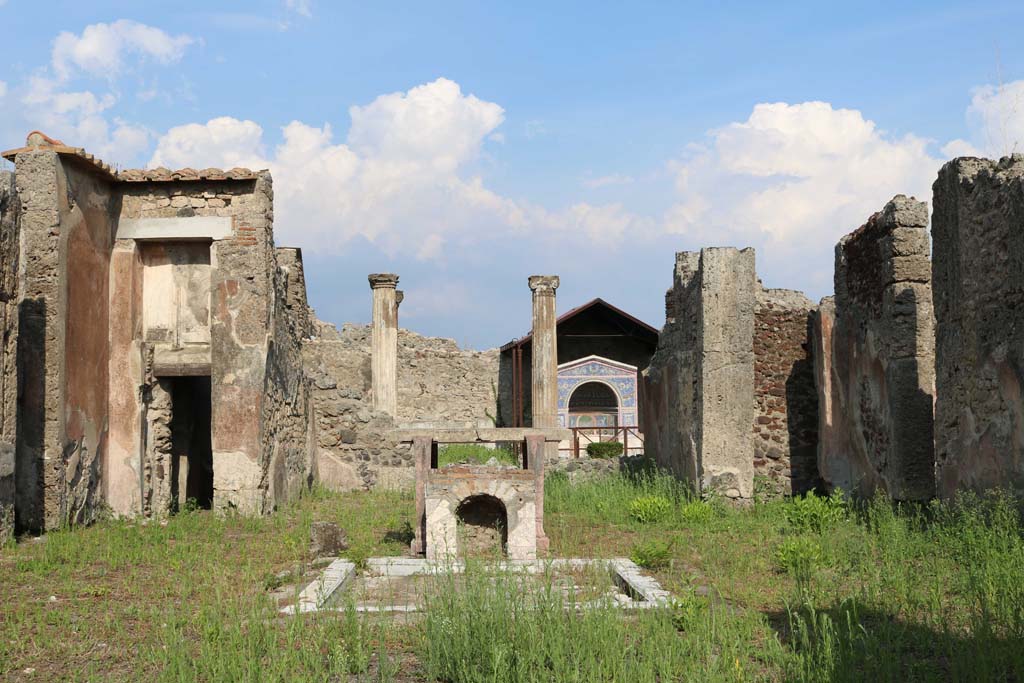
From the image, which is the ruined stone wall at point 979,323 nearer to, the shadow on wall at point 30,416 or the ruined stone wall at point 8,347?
the ruined stone wall at point 8,347

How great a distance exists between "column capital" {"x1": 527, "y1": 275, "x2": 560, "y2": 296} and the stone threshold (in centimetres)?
1389

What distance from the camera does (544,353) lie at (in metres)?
21.5

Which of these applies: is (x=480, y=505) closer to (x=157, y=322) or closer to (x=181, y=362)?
(x=181, y=362)

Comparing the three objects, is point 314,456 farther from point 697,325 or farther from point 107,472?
point 697,325

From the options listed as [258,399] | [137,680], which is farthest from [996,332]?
[258,399]

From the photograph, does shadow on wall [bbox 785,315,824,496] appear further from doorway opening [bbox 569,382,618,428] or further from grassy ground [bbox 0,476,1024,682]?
doorway opening [bbox 569,382,618,428]

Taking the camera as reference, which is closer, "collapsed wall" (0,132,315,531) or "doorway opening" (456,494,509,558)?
"doorway opening" (456,494,509,558)

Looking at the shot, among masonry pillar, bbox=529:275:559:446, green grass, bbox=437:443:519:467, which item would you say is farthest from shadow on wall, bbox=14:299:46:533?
masonry pillar, bbox=529:275:559:446

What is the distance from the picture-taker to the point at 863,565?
267 inches

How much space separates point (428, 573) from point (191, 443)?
7608 millimetres

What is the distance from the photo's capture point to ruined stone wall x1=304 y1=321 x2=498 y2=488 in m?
14.5

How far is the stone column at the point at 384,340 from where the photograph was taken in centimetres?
2039

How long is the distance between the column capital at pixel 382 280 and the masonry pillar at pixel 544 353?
3.11 metres

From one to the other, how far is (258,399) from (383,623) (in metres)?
6.78
